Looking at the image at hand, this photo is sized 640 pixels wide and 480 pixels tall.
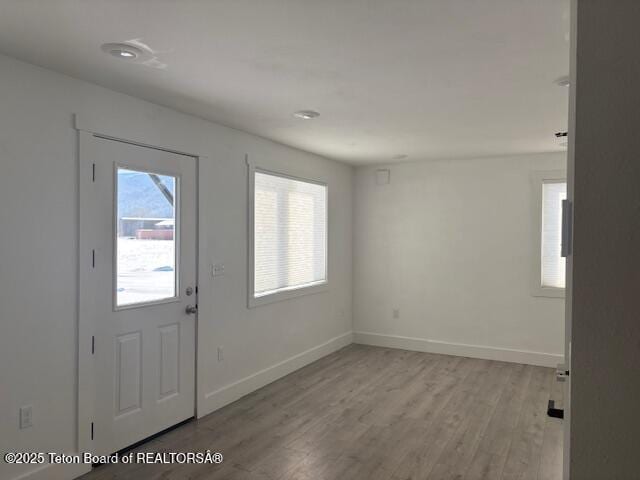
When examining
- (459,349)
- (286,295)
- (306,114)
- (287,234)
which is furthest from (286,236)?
(459,349)

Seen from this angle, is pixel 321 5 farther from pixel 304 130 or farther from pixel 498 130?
pixel 498 130

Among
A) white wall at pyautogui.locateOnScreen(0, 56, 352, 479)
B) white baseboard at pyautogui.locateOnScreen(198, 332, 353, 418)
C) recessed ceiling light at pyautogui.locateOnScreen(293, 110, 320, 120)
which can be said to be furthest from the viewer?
white baseboard at pyautogui.locateOnScreen(198, 332, 353, 418)

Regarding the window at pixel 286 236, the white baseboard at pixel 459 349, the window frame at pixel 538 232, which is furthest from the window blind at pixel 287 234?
the window frame at pixel 538 232

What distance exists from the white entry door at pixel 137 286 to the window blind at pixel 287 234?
939 mm

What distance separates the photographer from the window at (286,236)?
4.47 m

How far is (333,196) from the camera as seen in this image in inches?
229

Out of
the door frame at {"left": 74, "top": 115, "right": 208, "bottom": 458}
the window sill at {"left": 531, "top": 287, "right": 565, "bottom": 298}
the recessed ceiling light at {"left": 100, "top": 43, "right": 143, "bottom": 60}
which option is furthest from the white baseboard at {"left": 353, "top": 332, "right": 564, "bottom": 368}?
the recessed ceiling light at {"left": 100, "top": 43, "right": 143, "bottom": 60}

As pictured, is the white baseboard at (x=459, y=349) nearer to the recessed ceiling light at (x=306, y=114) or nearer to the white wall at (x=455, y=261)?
the white wall at (x=455, y=261)

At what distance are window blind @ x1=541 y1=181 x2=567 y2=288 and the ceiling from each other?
4.72ft

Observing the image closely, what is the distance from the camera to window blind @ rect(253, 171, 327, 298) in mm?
4515

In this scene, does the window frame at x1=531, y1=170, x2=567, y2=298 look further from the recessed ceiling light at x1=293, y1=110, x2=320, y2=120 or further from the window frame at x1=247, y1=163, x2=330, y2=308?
the recessed ceiling light at x1=293, y1=110, x2=320, y2=120

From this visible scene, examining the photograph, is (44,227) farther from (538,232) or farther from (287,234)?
(538,232)

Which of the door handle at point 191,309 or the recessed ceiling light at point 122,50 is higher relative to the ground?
the recessed ceiling light at point 122,50

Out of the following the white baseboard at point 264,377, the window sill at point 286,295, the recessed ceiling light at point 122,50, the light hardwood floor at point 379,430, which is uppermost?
→ the recessed ceiling light at point 122,50
